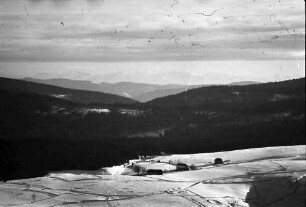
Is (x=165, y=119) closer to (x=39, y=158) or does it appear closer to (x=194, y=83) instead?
(x=194, y=83)

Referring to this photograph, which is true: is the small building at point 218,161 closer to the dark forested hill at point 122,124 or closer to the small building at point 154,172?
the dark forested hill at point 122,124

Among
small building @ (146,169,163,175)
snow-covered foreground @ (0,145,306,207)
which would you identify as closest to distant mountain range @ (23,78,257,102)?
snow-covered foreground @ (0,145,306,207)

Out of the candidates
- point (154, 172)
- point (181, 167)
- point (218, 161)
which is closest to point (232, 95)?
point (218, 161)

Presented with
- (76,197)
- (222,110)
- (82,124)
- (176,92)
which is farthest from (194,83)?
(76,197)

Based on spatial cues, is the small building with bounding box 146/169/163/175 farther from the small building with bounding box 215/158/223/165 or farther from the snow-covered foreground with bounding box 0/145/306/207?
the small building with bounding box 215/158/223/165

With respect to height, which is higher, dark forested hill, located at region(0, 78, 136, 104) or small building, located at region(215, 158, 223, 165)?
dark forested hill, located at region(0, 78, 136, 104)

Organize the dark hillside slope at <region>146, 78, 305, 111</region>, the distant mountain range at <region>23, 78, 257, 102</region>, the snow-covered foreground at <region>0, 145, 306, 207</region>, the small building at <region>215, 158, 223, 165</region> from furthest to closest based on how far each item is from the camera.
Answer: the small building at <region>215, 158, 223, 165</region> < the dark hillside slope at <region>146, 78, 305, 111</region> < the distant mountain range at <region>23, 78, 257, 102</region> < the snow-covered foreground at <region>0, 145, 306, 207</region>

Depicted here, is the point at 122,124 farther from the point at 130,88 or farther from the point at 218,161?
the point at 218,161
